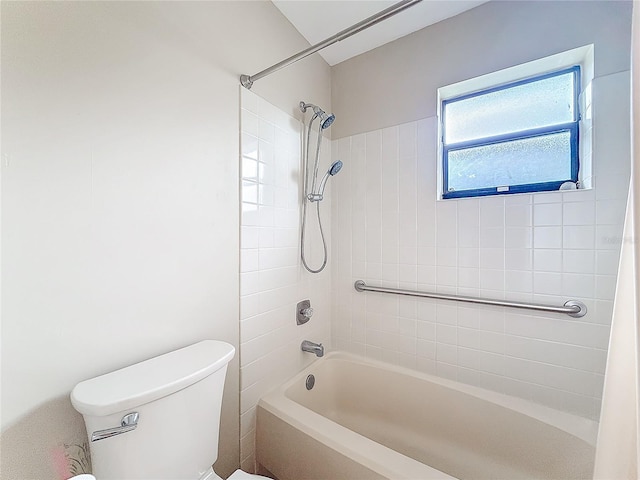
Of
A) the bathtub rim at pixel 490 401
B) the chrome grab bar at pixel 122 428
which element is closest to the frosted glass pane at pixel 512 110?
the bathtub rim at pixel 490 401

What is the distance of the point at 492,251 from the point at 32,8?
1.93 m

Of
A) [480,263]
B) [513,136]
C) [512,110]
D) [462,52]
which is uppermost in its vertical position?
[462,52]

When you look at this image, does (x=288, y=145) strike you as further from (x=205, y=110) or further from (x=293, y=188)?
(x=205, y=110)

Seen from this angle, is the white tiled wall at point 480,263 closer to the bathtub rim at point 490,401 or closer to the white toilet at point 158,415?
the bathtub rim at point 490,401

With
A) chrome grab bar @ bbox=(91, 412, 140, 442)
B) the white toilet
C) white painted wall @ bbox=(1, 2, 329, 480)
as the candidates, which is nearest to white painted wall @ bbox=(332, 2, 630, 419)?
white painted wall @ bbox=(1, 2, 329, 480)

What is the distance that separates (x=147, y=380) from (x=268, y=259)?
76 cm

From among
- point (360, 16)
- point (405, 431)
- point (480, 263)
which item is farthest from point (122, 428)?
point (360, 16)

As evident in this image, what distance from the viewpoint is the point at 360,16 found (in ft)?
4.93

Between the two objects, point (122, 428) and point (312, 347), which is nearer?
point (122, 428)

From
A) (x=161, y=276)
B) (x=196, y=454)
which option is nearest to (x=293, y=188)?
(x=161, y=276)

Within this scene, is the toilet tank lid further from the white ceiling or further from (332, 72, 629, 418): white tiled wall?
the white ceiling

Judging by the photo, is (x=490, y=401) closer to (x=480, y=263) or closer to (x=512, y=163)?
(x=480, y=263)

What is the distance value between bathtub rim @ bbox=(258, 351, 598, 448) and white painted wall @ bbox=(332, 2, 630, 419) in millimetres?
45

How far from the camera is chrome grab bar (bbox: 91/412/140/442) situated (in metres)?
0.65
